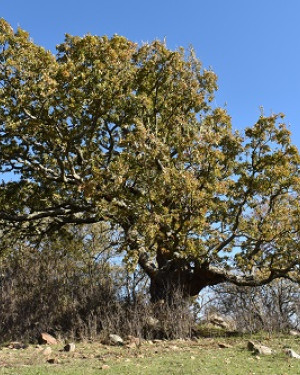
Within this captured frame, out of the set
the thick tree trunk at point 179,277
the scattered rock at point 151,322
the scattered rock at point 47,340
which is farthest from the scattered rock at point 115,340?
the thick tree trunk at point 179,277

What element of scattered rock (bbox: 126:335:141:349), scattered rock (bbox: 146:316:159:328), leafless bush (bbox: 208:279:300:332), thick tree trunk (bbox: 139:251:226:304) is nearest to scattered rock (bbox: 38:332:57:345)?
scattered rock (bbox: 126:335:141:349)

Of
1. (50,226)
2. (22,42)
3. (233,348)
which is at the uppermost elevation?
(22,42)

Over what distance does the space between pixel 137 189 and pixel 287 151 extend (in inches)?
172

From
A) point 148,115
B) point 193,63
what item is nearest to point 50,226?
point 148,115

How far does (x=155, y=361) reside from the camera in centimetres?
838

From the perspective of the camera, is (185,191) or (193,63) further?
(193,63)

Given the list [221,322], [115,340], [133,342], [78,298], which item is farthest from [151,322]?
[221,322]

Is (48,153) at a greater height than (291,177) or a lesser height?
greater

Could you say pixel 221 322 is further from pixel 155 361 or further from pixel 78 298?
pixel 155 361

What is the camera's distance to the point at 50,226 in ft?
51.9

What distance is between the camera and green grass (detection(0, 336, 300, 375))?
7.27 meters

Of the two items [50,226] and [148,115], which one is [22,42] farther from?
[50,226]

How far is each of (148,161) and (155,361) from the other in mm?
5195

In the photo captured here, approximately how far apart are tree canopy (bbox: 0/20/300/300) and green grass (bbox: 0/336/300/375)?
258cm
